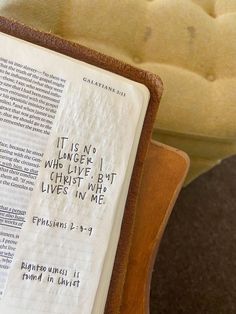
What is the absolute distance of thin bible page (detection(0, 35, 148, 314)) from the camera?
53cm

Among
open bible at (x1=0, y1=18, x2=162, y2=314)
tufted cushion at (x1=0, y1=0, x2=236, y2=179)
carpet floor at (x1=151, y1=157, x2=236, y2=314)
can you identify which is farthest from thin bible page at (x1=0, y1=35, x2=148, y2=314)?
carpet floor at (x1=151, y1=157, x2=236, y2=314)

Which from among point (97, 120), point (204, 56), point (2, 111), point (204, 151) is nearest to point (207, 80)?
point (204, 56)

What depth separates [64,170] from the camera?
567mm

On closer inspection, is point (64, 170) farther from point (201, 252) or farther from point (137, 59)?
point (201, 252)

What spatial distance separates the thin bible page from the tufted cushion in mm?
162

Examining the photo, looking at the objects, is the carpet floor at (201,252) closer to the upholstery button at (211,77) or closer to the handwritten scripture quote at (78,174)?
the upholstery button at (211,77)

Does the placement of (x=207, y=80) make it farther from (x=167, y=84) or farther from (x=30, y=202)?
(x=30, y=202)

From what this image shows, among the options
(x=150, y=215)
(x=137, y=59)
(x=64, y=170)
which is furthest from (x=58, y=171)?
(x=137, y=59)

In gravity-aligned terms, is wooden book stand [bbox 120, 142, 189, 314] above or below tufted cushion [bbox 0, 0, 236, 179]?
below

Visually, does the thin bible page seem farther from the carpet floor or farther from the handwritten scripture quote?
the carpet floor

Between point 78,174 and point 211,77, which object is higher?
point 211,77

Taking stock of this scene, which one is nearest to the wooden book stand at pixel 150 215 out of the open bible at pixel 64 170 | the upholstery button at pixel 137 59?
the open bible at pixel 64 170

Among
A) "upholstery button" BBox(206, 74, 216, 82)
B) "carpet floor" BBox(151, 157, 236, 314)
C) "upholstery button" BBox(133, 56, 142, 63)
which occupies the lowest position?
"carpet floor" BBox(151, 157, 236, 314)

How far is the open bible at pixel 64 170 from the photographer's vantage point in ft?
1.76
